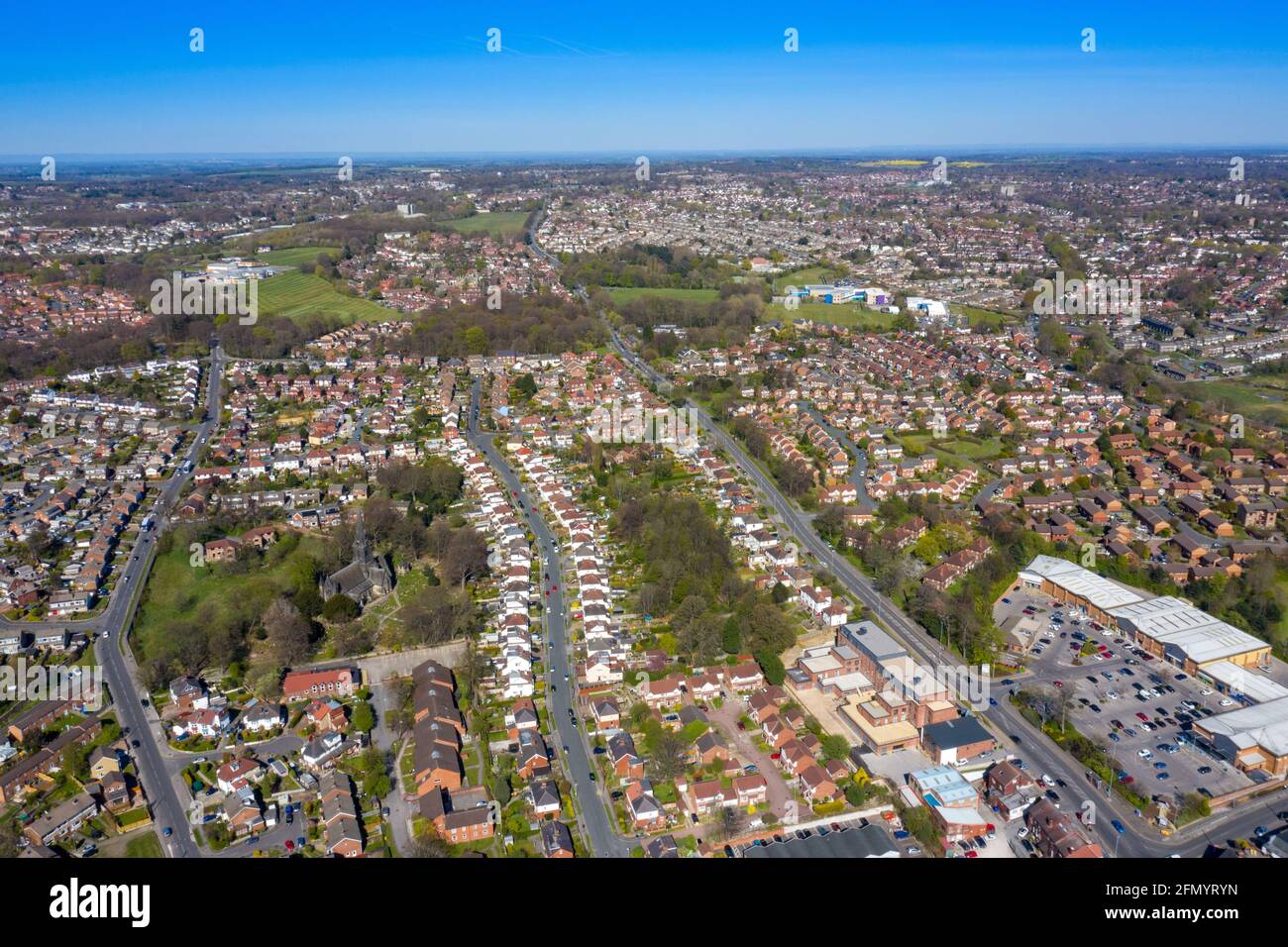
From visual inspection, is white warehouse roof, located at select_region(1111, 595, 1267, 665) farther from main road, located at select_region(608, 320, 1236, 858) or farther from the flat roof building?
main road, located at select_region(608, 320, 1236, 858)

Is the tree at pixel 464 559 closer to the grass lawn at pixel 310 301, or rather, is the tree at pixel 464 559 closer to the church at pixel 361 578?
the church at pixel 361 578

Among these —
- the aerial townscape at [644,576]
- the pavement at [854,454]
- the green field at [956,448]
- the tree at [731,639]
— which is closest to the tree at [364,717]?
the aerial townscape at [644,576]

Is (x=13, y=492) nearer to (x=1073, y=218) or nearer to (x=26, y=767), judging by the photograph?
(x=26, y=767)

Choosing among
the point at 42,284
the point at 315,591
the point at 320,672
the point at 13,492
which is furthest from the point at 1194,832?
the point at 42,284

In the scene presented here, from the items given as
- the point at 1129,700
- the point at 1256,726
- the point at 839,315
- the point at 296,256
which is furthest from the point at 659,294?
the point at 1256,726

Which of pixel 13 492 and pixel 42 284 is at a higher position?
pixel 42 284
